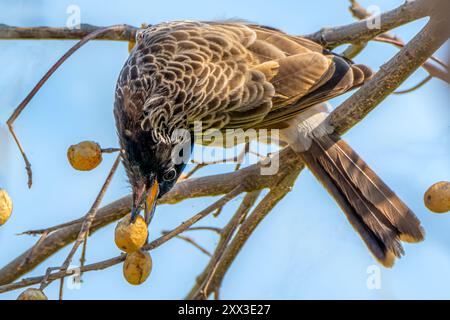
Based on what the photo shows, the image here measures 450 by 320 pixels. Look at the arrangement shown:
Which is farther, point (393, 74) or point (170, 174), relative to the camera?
point (170, 174)

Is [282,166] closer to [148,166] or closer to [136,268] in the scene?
[148,166]

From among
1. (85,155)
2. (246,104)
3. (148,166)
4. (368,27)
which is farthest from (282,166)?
(85,155)

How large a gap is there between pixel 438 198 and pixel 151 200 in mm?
1356

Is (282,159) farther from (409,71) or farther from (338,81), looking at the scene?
(409,71)

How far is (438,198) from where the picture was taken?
286cm

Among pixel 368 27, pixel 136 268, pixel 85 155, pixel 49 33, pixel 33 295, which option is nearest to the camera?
pixel 33 295

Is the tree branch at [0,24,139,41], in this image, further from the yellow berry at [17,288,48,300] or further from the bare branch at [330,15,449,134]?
the yellow berry at [17,288,48,300]

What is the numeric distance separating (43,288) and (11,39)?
1.50 meters

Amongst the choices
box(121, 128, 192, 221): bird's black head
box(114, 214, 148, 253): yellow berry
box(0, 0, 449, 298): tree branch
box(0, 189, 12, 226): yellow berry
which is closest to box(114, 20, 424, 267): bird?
box(121, 128, 192, 221): bird's black head

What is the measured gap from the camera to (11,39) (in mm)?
3293

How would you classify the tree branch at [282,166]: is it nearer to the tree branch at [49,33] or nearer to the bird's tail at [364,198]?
the tree branch at [49,33]

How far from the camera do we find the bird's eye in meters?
3.45

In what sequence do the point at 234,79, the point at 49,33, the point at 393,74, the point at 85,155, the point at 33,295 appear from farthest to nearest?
the point at 234,79 < the point at 49,33 < the point at 85,155 < the point at 393,74 < the point at 33,295
